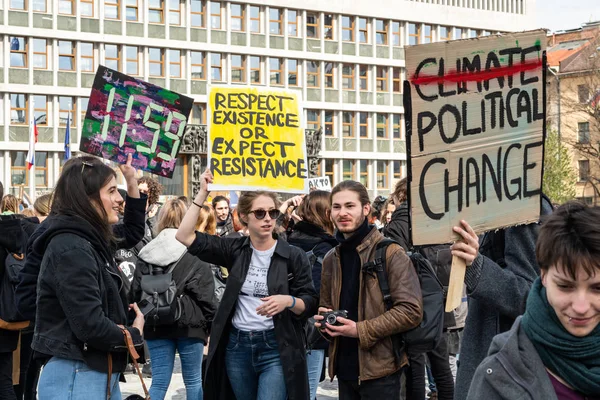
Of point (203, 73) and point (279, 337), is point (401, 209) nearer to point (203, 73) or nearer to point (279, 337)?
point (279, 337)

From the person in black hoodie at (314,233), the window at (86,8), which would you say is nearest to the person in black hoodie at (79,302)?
the person in black hoodie at (314,233)

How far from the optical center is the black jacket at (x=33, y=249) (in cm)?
460

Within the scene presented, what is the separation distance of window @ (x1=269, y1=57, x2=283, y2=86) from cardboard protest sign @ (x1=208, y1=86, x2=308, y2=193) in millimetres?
46283

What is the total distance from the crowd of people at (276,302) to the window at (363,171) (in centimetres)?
5043

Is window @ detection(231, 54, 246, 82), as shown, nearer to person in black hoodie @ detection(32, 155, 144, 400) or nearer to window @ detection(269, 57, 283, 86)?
window @ detection(269, 57, 283, 86)

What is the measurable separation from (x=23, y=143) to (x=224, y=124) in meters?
41.1

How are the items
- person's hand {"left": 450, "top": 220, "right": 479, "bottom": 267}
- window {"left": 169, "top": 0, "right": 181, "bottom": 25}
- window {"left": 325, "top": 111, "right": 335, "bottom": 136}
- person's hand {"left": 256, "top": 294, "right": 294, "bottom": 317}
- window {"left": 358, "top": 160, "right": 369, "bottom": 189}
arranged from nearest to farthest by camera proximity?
person's hand {"left": 450, "top": 220, "right": 479, "bottom": 267} → person's hand {"left": 256, "top": 294, "right": 294, "bottom": 317} → window {"left": 169, "top": 0, "right": 181, "bottom": 25} → window {"left": 325, "top": 111, "right": 335, "bottom": 136} → window {"left": 358, "top": 160, "right": 369, "bottom": 189}

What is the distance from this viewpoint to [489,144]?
3.58m

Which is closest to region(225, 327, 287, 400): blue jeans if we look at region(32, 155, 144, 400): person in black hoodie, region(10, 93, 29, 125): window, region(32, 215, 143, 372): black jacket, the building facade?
region(32, 155, 144, 400): person in black hoodie

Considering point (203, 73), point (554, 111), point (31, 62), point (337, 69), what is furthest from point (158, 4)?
point (554, 111)

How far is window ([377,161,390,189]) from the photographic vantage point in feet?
192

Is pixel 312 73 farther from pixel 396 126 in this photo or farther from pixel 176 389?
pixel 176 389

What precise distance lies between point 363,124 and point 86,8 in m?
18.1

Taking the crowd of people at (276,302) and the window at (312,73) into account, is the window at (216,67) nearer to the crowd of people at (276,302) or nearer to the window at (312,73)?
the window at (312,73)
